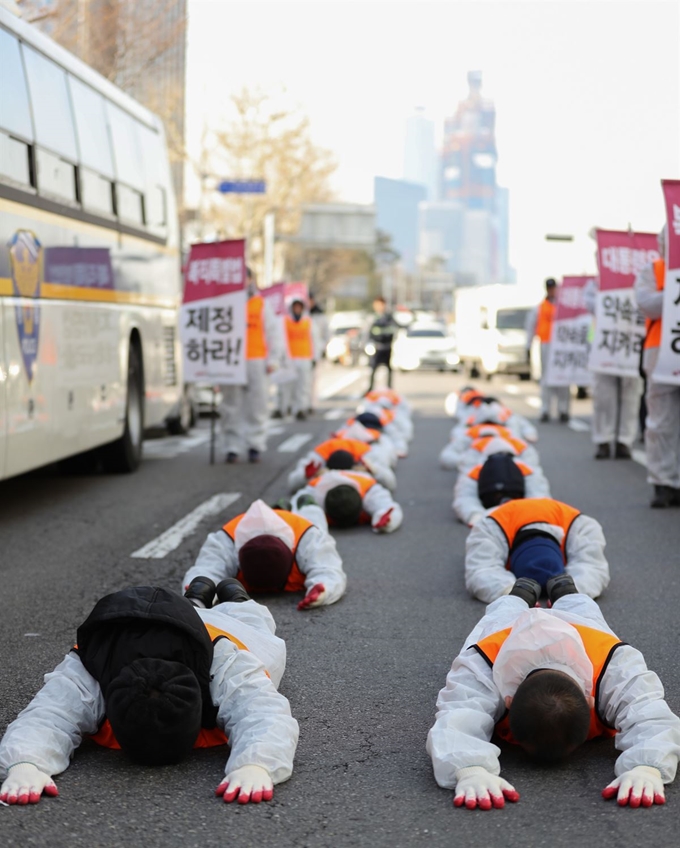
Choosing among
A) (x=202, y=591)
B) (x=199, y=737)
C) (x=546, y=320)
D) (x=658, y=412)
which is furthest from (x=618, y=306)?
(x=199, y=737)

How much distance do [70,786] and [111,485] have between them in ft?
26.8

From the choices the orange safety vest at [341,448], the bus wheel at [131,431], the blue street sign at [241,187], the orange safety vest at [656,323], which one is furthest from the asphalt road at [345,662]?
the blue street sign at [241,187]

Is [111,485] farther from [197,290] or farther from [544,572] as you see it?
[544,572]

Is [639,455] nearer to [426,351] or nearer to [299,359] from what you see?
[299,359]

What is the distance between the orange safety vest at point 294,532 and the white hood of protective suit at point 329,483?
6.22 ft

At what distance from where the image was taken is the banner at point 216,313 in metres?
13.6

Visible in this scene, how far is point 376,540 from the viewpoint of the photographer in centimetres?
896

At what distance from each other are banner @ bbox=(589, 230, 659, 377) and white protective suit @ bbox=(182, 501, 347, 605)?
7.35 meters

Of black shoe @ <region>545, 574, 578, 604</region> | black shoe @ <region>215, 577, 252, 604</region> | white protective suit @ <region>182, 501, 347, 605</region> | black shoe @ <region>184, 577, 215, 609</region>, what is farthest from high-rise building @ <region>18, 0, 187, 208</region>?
black shoe @ <region>545, 574, 578, 604</region>

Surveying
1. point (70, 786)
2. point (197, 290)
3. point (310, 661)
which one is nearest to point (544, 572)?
point (310, 661)

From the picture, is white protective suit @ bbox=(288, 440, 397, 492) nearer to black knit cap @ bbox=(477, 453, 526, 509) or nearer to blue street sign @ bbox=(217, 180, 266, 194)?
black knit cap @ bbox=(477, 453, 526, 509)

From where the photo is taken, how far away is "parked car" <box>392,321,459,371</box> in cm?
4075

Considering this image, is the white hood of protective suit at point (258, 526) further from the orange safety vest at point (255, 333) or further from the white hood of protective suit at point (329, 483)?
the orange safety vest at point (255, 333)

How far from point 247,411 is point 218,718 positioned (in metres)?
9.74
